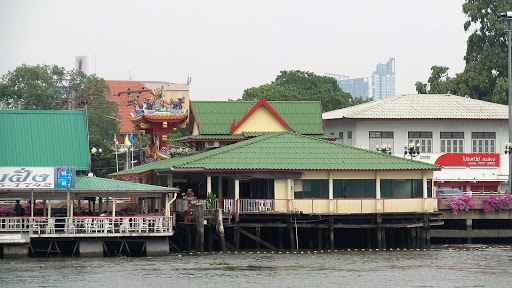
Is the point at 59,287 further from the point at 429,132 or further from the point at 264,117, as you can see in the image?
the point at 429,132

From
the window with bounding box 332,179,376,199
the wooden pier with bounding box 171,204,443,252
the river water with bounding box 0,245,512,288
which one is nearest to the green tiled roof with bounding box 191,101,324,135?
the window with bounding box 332,179,376,199

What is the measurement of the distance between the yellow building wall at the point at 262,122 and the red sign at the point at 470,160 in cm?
1589

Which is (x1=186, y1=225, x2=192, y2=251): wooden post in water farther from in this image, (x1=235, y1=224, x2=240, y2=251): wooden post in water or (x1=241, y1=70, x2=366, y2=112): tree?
(x1=241, y1=70, x2=366, y2=112): tree

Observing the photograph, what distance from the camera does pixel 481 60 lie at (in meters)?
107

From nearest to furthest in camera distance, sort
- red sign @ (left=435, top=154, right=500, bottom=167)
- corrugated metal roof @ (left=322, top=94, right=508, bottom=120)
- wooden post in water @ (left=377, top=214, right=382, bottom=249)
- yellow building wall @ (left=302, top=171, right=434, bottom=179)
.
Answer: wooden post in water @ (left=377, top=214, right=382, bottom=249) → yellow building wall @ (left=302, top=171, right=434, bottom=179) → red sign @ (left=435, top=154, right=500, bottom=167) → corrugated metal roof @ (left=322, top=94, right=508, bottom=120)

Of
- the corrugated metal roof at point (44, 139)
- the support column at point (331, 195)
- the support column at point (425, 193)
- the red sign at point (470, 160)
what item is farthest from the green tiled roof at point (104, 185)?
the red sign at point (470, 160)

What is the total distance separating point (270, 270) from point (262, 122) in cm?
2100

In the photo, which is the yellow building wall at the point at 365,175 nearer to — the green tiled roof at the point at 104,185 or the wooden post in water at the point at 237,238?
the wooden post in water at the point at 237,238

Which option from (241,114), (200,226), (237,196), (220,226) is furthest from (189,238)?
(241,114)

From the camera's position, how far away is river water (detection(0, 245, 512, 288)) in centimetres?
4762

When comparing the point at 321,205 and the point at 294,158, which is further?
the point at 294,158

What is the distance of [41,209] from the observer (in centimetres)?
6900

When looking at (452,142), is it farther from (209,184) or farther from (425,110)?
(209,184)

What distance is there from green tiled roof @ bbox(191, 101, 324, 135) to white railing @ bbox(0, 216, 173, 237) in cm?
1501
